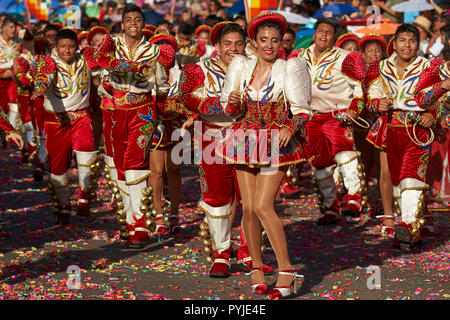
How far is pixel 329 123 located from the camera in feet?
33.7

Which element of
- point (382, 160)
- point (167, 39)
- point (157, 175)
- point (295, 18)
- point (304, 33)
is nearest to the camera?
point (382, 160)

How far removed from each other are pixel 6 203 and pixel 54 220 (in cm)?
164

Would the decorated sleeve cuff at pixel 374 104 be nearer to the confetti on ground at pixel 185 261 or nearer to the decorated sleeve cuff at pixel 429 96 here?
the decorated sleeve cuff at pixel 429 96

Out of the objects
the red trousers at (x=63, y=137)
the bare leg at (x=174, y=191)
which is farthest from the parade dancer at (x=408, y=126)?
the red trousers at (x=63, y=137)

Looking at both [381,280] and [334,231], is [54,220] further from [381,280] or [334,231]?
[381,280]

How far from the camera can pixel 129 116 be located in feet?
29.5

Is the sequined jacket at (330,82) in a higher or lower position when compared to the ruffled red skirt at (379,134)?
higher

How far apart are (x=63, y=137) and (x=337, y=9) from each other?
8625 millimetres

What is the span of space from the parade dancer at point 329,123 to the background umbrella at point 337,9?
6985 millimetres

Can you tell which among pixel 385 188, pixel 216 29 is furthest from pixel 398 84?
pixel 216 29

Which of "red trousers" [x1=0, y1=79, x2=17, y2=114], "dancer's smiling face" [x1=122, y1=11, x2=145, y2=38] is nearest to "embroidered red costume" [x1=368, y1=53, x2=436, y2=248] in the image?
"dancer's smiling face" [x1=122, y1=11, x2=145, y2=38]

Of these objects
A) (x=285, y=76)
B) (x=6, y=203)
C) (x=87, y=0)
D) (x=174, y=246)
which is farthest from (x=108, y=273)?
(x=87, y=0)

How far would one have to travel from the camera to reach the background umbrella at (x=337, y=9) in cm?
1714

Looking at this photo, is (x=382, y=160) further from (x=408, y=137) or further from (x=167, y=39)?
(x=167, y=39)
